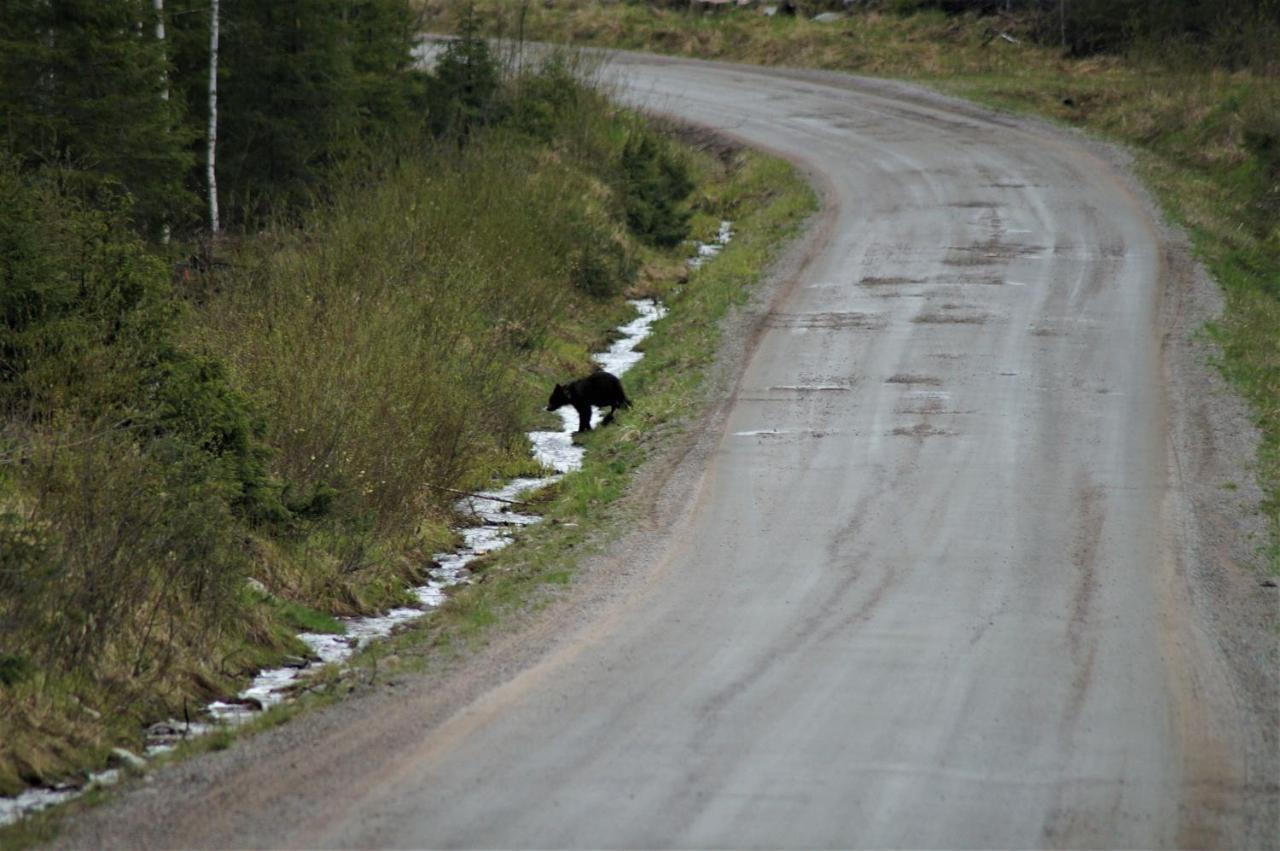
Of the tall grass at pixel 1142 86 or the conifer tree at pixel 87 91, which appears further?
the tall grass at pixel 1142 86

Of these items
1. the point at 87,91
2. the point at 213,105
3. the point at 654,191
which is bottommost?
the point at 654,191

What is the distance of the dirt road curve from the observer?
6488 millimetres

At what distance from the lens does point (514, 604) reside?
981 cm

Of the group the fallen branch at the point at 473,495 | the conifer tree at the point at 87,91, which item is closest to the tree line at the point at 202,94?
the conifer tree at the point at 87,91

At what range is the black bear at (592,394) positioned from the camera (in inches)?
613

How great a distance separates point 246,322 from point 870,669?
7.44 metres

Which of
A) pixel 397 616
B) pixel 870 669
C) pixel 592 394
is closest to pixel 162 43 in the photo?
pixel 592 394

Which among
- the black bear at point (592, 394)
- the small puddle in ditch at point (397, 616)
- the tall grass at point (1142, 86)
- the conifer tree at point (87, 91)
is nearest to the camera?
the small puddle in ditch at point (397, 616)

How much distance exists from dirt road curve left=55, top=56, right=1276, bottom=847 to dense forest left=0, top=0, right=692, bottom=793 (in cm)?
153

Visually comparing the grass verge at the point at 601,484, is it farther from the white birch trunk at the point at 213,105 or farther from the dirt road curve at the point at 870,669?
the white birch trunk at the point at 213,105

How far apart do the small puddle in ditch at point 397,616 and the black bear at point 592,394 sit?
381mm

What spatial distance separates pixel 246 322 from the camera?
Answer: 44.5 feet

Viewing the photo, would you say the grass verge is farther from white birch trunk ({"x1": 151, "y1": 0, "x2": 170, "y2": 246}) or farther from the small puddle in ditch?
white birch trunk ({"x1": 151, "y1": 0, "x2": 170, "y2": 246})

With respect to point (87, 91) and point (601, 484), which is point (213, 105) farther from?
point (601, 484)
